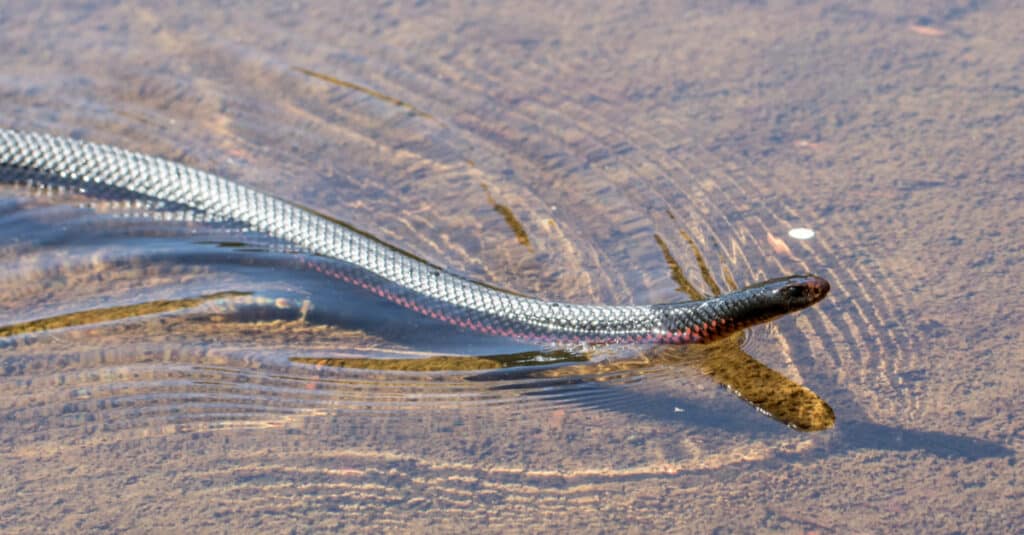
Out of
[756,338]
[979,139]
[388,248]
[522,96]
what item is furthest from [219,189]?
[979,139]

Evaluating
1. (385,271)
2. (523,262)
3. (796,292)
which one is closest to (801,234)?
(796,292)

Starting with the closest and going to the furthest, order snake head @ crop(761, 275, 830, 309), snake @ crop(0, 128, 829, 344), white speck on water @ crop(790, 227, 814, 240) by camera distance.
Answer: snake head @ crop(761, 275, 830, 309), snake @ crop(0, 128, 829, 344), white speck on water @ crop(790, 227, 814, 240)

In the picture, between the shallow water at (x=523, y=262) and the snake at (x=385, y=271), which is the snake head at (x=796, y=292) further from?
the shallow water at (x=523, y=262)

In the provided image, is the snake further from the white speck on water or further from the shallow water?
the white speck on water

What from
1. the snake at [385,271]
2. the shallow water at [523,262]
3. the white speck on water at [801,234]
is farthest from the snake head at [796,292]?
the white speck on water at [801,234]

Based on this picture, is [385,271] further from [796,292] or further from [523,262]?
[796,292]

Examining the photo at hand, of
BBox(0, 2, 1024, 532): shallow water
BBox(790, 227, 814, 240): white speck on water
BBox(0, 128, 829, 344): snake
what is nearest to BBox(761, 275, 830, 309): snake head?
BBox(0, 128, 829, 344): snake
